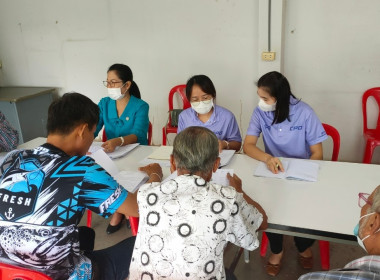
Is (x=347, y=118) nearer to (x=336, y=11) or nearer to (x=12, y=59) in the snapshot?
(x=336, y=11)

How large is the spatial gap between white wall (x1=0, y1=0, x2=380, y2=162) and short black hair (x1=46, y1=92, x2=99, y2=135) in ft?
7.23

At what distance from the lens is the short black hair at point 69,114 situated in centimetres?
124

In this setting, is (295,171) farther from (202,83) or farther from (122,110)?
(122,110)

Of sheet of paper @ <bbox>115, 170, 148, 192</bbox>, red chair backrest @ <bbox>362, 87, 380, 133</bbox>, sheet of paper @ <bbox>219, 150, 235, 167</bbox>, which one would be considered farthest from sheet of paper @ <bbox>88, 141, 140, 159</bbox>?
red chair backrest @ <bbox>362, 87, 380, 133</bbox>

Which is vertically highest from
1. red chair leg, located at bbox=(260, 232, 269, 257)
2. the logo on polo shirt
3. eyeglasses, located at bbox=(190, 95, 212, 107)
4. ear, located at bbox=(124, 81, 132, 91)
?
ear, located at bbox=(124, 81, 132, 91)

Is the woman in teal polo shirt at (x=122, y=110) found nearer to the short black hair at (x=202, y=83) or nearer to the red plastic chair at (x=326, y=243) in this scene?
the short black hair at (x=202, y=83)

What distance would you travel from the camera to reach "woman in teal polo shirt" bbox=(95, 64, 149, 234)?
2422mm

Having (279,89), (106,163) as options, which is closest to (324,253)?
(279,89)

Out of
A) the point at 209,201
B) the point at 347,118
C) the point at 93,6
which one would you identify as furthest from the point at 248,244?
the point at 93,6

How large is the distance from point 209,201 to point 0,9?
4279mm

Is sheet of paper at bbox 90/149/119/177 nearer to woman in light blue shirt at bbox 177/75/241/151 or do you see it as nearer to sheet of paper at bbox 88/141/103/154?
sheet of paper at bbox 88/141/103/154

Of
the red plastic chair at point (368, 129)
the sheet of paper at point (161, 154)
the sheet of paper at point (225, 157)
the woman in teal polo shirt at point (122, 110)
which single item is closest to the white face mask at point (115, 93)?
the woman in teal polo shirt at point (122, 110)

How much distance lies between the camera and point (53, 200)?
43.2 inches

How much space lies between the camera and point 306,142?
2061 millimetres
